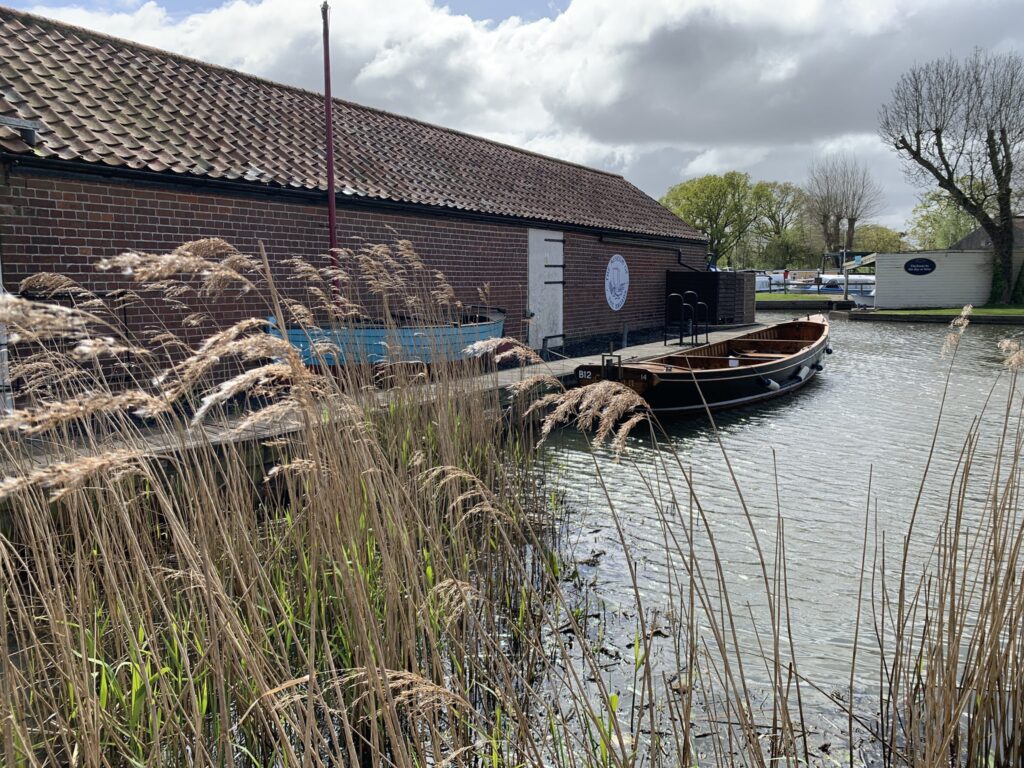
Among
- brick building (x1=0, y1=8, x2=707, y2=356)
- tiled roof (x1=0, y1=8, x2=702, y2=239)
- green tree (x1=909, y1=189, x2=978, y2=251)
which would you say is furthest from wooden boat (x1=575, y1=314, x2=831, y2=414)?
green tree (x1=909, y1=189, x2=978, y2=251)

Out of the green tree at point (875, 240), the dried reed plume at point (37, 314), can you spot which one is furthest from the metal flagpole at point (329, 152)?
the green tree at point (875, 240)

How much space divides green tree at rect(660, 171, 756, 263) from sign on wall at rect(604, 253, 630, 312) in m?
34.3

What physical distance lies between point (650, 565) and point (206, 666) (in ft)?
10.5

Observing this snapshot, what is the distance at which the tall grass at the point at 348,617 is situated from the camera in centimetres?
162

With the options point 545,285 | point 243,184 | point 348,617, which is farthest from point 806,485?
point 545,285

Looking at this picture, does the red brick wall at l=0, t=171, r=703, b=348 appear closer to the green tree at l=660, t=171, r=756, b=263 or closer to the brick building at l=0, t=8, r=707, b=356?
the brick building at l=0, t=8, r=707, b=356

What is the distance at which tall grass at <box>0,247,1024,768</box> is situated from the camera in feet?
5.32

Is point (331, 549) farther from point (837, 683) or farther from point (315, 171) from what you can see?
point (315, 171)

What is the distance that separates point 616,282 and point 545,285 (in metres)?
3.10

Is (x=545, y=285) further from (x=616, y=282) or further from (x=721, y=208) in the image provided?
(x=721, y=208)

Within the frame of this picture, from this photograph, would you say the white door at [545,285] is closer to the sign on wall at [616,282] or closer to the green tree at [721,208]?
the sign on wall at [616,282]

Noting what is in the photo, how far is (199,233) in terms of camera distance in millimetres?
8734

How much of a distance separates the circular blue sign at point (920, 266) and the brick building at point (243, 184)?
1659 centimetres

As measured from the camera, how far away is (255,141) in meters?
10.4
